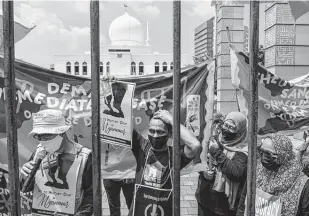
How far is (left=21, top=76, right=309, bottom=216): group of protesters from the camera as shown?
7.18 ft

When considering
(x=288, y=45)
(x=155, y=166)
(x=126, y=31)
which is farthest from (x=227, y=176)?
(x=126, y=31)

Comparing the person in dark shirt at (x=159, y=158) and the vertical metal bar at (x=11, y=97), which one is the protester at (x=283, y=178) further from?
the vertical metal bar at (x=11, y=97)

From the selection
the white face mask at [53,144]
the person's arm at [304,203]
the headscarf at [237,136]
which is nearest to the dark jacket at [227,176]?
the headscarf at [237,136]

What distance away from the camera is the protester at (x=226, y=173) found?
101 inches

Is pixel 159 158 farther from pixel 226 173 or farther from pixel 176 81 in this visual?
pixel 176 81

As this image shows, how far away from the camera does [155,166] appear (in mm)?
2578

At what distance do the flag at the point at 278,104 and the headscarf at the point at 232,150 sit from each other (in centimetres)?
55

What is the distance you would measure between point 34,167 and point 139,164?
815 mm

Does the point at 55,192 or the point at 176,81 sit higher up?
the point at 176,81

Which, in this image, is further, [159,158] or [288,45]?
[288,45]

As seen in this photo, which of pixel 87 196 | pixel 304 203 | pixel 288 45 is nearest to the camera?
pixel 304 203

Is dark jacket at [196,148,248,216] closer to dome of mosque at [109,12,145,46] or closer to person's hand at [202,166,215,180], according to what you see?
person's hand at [202,166,215,180]

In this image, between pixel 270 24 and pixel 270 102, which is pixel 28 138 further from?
pixel 270 24

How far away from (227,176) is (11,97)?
1815mm
